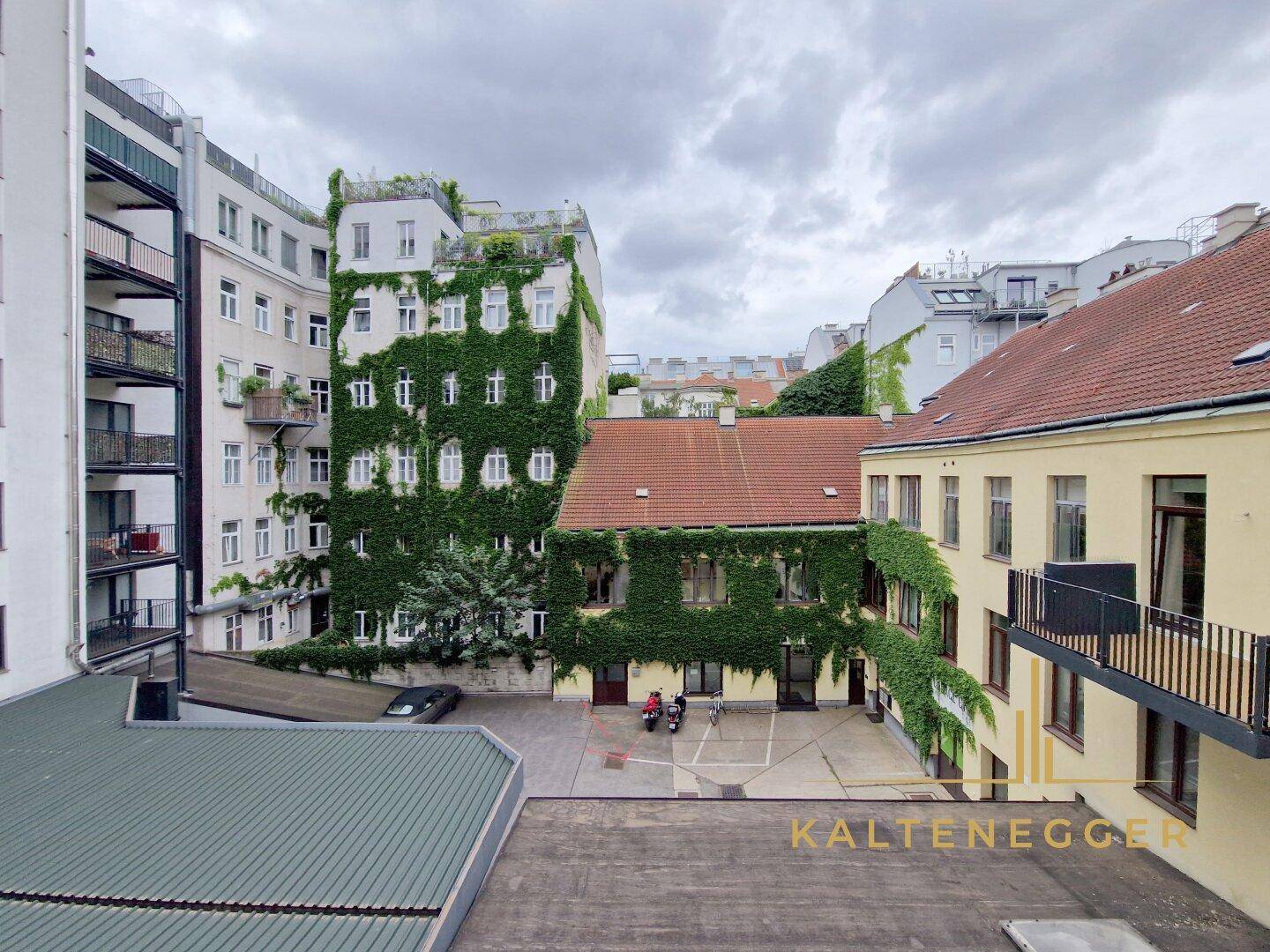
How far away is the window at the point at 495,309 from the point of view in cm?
2177

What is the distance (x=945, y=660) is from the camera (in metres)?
13.9

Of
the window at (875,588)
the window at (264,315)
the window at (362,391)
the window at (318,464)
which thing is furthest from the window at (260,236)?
the window at (875,588)

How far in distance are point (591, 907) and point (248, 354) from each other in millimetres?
21565

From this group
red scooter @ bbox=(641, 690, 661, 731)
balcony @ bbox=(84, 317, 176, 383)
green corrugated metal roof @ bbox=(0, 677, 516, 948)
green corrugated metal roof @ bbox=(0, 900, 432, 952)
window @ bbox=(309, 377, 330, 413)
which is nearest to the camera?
green corrugated metal roof @ bbox=(0, 900, 432, 952)

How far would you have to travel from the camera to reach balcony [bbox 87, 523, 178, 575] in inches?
516

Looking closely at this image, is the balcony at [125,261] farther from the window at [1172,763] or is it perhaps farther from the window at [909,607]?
the window at [1172,763]

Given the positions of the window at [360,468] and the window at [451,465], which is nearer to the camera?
the window at [451,465]

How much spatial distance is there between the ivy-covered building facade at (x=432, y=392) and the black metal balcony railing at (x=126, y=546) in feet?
21.8

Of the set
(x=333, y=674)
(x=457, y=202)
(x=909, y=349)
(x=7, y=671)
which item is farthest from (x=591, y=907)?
(x=909, y=349)

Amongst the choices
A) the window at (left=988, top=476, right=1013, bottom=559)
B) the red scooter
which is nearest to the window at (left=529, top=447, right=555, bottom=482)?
the red scooter

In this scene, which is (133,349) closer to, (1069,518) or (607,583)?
(607,583)

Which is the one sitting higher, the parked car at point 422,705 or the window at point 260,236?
the window at point 260,236

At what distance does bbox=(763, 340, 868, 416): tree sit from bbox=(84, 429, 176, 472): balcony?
95.6ft

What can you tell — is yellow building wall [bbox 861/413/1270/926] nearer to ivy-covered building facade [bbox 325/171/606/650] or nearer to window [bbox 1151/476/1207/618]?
window [bbox 1151/476/1207/618]
